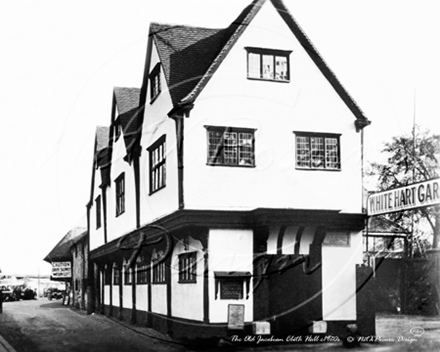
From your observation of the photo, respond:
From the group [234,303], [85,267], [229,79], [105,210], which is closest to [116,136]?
[105,210]

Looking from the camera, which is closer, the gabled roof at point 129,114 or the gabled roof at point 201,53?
the gabled roof at point 201,53

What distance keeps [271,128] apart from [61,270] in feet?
103

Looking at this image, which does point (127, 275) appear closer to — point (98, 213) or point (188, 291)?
point (98, 213)

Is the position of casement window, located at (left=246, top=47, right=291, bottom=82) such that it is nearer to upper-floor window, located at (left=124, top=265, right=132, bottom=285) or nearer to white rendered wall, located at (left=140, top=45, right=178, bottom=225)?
white rendered wall, located at (left=140, top=45, right=178, bottom=225)

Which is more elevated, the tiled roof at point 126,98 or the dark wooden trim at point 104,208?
the tiled roof at point 126,98

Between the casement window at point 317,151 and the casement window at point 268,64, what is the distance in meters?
1.77

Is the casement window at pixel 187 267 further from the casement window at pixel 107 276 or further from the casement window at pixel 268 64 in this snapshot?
the casement window at pixel 107 276

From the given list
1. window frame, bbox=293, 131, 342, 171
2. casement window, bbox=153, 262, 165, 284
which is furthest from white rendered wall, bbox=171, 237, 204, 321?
window frame, bbox=293, 131, 342, 171

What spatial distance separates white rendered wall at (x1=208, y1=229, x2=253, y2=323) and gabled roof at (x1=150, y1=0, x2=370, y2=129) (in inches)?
147

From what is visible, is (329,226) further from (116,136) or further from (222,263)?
(116,136)

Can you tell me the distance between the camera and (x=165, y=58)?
19.8 meters

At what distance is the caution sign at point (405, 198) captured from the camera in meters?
15.8

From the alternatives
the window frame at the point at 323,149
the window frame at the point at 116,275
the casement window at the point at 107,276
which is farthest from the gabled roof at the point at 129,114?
the casement window at the point at 107,276

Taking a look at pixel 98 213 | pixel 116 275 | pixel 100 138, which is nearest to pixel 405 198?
pixel 116 275
